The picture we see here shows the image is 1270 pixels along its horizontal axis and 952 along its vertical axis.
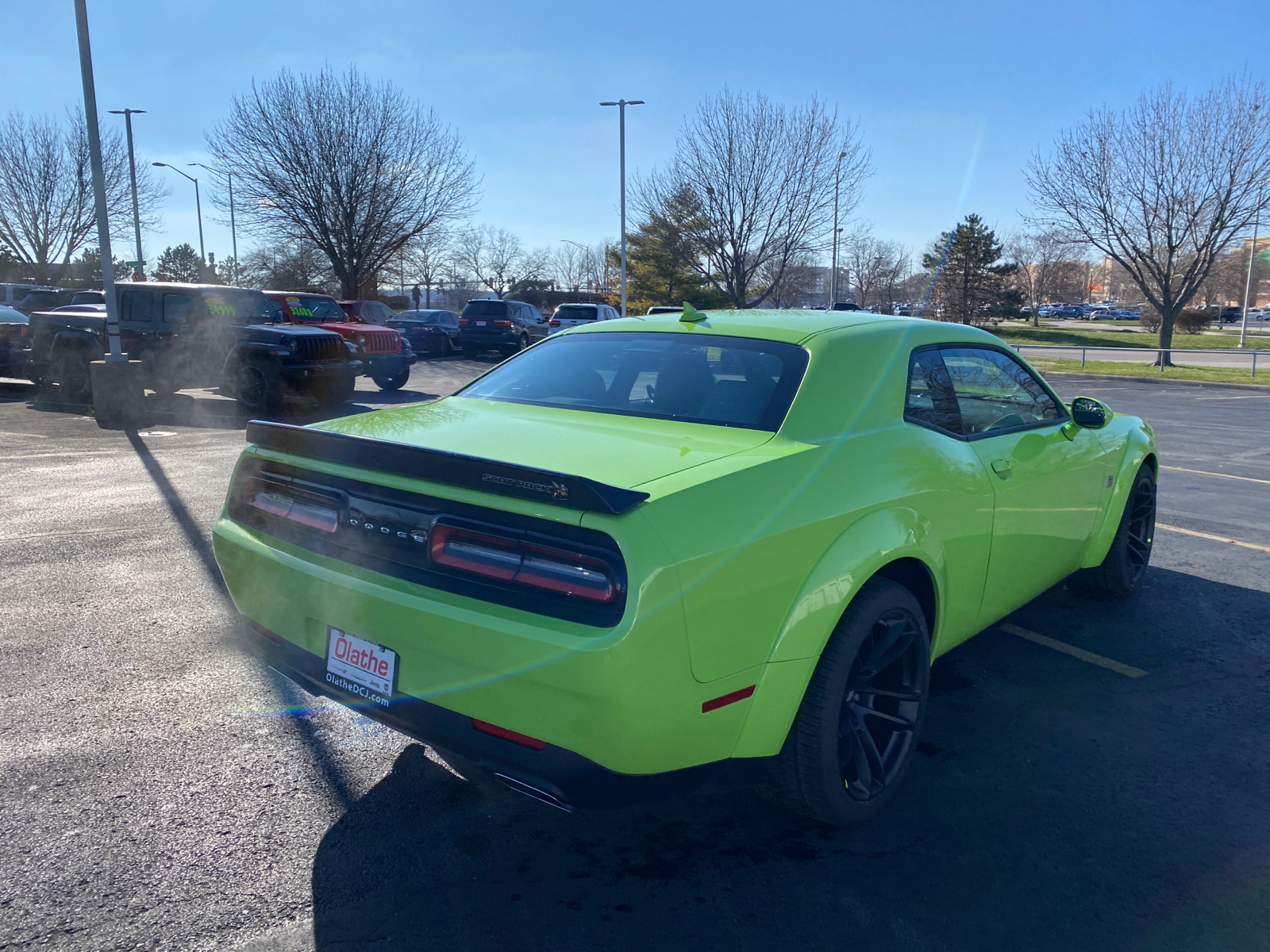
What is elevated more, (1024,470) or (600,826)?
(1024,470)

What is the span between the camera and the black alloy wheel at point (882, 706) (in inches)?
110

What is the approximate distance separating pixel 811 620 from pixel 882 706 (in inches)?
27.9

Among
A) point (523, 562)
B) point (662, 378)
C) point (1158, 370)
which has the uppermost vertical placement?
point (662, 378)

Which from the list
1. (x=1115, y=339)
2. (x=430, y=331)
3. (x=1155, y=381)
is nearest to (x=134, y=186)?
(x=430, y=331)

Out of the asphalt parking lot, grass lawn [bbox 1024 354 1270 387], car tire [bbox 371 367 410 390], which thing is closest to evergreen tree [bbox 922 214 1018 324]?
grass lawn [bbox 1024 354 1270 387]

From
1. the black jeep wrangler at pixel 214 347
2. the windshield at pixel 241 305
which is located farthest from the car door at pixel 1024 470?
the windshield at pixel 241 305

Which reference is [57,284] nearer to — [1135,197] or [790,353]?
[1135,197]

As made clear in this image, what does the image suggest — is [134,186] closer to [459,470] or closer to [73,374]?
[73,374]

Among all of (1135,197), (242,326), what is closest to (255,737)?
(242,326)

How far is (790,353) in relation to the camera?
10.6 feet

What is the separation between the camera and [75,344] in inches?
567

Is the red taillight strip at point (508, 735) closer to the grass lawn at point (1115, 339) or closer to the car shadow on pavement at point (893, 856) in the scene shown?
the car shadow on pavement at point (893, 856)

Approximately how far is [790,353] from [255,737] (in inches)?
95.2

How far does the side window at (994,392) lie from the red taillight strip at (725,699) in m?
1.72
